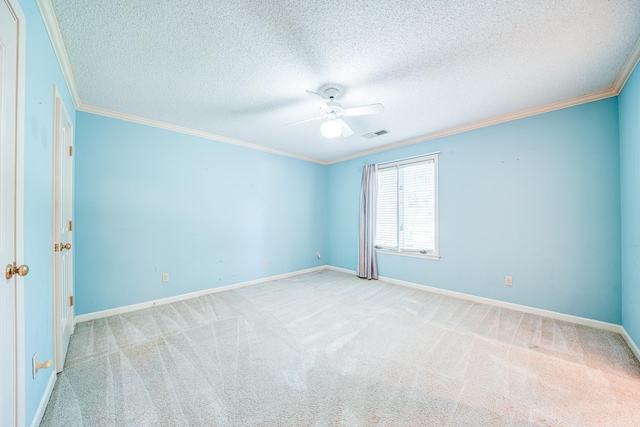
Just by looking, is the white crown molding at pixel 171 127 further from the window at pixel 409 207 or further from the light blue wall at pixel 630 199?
the light blue wall at pixel 630 199

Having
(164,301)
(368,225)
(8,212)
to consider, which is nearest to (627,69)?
(368,225)

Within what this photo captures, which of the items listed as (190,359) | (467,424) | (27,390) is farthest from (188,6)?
(467,424)

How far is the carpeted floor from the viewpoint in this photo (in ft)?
4.91

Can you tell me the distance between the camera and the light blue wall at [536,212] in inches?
103

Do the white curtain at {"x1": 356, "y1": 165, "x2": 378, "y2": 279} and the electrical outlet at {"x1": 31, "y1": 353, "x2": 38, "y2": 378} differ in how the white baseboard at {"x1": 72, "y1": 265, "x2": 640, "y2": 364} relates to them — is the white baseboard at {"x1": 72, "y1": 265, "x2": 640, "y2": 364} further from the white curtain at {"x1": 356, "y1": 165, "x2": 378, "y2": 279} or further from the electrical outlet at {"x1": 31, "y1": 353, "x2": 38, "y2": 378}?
the electrical outlet at {"x1": 31, "y1": 353, "x2": 38, "y2": 378}

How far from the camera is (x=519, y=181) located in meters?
3.10

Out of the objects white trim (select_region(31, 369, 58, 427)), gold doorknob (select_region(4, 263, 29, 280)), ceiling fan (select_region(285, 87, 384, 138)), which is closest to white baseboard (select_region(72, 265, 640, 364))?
white trim (select_region(31, 369, 58, 427))

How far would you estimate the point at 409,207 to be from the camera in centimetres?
421

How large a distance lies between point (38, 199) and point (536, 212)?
4669mm

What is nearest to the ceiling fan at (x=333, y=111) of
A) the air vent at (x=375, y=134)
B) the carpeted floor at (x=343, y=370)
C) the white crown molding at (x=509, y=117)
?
the air vent at (x=375, y=134)

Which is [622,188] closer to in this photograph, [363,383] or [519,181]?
[519,181]

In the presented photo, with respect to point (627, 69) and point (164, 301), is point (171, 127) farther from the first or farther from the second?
point (627, 69)

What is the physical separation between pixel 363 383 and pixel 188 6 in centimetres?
281

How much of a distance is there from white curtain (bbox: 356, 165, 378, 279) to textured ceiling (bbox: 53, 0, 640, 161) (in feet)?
5.60
